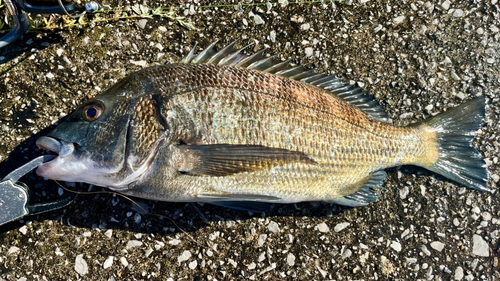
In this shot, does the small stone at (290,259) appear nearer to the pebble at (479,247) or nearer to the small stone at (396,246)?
the small stone at (396,246)

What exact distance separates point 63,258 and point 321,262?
2057 mm

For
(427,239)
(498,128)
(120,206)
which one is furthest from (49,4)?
(498,128)

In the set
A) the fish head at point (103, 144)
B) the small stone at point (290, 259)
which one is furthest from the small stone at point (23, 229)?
the small stone at point (290, 259)

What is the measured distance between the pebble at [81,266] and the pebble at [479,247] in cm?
323

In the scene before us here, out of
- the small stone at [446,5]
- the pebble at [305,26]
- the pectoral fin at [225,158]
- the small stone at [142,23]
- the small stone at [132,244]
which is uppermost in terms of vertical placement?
the small stone at [446,5]

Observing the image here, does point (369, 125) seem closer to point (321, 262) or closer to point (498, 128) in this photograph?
point (321, 262)

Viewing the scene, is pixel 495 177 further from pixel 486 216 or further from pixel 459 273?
pixel 459 273

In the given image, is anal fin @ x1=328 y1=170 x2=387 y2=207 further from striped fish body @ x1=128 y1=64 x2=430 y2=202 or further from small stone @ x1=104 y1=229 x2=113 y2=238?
small stone @ x1=104 y1=229 x2=113 y2=238

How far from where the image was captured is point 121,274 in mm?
2723

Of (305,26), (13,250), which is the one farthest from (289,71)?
(13,250)

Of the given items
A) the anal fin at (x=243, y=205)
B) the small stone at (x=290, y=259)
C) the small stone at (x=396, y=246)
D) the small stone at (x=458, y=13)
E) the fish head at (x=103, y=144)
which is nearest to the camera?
the fish head at (x=103, y=144)

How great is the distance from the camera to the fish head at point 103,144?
7.28 feet

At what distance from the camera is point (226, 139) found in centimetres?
231

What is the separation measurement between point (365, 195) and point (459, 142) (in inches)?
37.2
